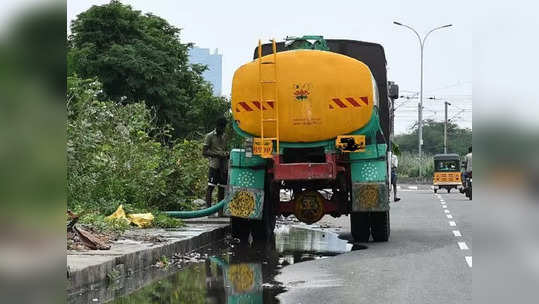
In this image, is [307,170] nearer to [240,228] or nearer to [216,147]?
[240,228]

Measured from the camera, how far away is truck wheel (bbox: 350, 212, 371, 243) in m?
12.4

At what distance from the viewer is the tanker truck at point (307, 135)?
1073 centimetres

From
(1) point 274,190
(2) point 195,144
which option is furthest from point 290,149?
(2) point 195,144

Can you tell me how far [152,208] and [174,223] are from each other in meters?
1.91

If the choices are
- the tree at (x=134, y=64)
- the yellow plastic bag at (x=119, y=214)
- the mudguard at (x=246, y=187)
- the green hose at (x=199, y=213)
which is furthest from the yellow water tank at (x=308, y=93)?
the tree at (x=134, y=64)

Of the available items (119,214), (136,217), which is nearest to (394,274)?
(119,214)

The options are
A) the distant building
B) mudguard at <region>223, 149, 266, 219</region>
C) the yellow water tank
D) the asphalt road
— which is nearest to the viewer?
the asphalt road

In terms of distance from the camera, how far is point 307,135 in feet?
35.9

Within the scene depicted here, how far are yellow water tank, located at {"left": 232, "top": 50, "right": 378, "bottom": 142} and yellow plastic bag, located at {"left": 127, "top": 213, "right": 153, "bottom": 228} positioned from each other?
2.58 m

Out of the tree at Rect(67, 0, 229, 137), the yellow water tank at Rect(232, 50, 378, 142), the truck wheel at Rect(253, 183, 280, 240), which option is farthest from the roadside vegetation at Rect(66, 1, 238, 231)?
the tree at Rect(67, 0, 229, 137)

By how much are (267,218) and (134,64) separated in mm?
31693

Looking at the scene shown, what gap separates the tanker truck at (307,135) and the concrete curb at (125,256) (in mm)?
779

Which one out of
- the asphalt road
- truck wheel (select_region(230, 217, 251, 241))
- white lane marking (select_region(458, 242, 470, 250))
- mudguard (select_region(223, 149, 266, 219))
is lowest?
white lane marking (select_region(458, 242, 470, 250))

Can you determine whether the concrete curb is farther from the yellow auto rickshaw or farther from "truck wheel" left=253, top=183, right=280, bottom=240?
the yellow auto rickshaw
